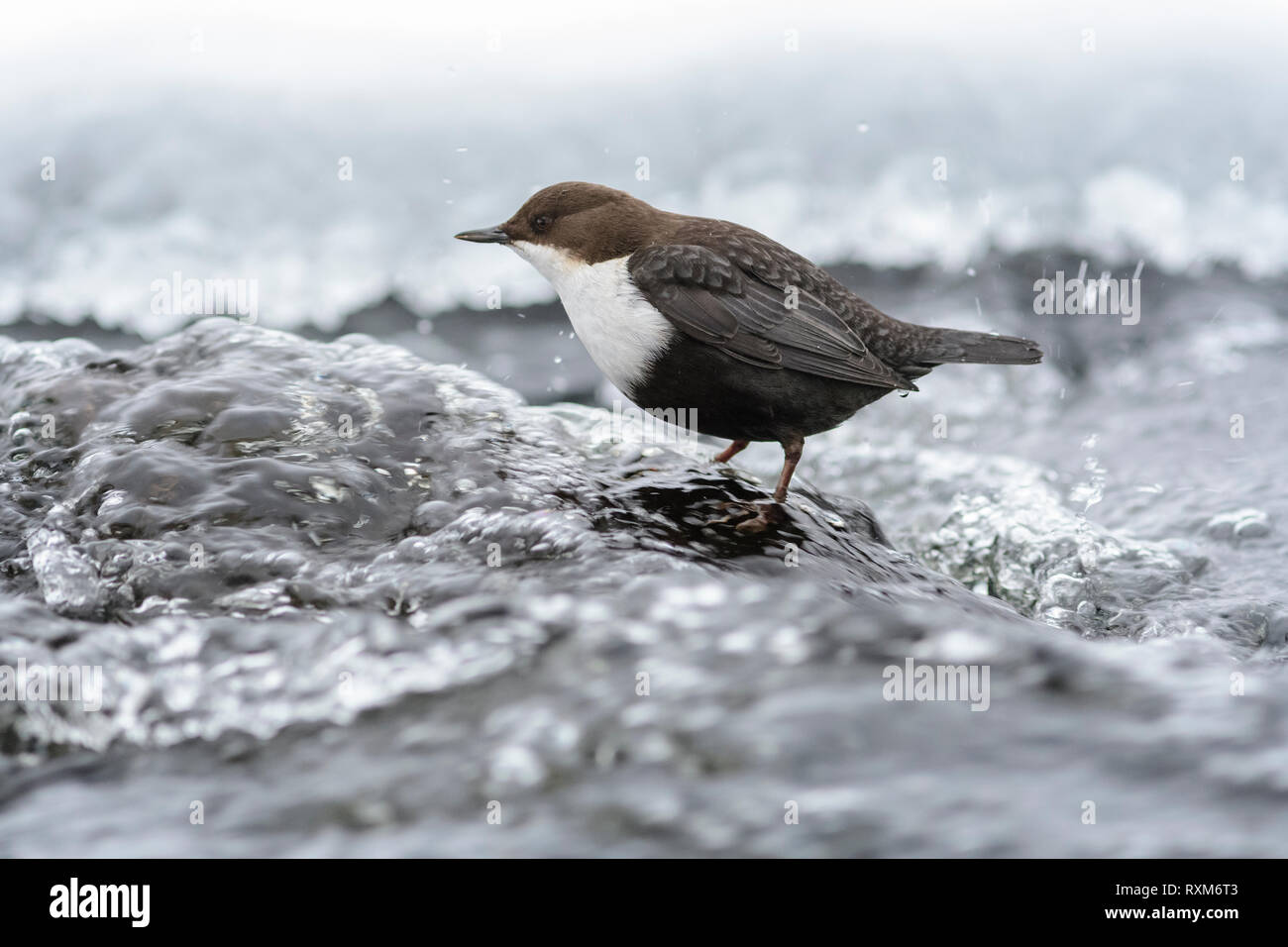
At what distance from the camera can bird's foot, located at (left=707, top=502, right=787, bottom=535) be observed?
380 centimetres

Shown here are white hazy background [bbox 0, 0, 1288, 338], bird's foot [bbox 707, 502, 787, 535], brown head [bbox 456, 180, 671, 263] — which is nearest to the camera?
bird's foot [bbox 707, 502, 787, 535]

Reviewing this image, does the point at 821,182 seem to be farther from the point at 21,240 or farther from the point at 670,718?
the point at 670,718

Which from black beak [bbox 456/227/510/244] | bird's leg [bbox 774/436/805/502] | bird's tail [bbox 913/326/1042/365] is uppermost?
black beak [bbox 456/227/510/244]

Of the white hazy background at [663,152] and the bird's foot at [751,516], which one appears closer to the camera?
the bird's foot at [751,516]

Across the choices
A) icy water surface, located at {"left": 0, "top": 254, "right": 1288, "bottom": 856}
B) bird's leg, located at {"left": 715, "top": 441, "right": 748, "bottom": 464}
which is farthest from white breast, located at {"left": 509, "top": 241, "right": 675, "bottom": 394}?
bird's leg, located at {"left": 715, "top": 441, "right": 748, "bottom": 464}

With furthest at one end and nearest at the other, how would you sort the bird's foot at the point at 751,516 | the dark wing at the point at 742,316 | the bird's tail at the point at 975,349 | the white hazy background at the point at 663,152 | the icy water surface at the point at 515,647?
the white hazy background at the point at 663,152
the bird's tail at the point at 975,349
the dark wing at the point at 742,316
the bird's foot at the point at 751,516
the icy water surface at the point at 515,647

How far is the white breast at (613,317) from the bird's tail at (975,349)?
3.58ft

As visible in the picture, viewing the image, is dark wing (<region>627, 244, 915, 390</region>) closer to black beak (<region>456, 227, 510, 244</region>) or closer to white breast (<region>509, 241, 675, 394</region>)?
white breast (<region>509, 241, 675, 394</region>)

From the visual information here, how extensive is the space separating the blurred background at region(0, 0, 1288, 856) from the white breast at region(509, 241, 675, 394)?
428 mm

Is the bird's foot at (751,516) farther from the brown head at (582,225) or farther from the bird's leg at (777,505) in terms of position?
the brown head at (582,225)

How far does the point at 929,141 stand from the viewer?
10672 mm

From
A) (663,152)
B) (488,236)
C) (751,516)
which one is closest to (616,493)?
(751,516)

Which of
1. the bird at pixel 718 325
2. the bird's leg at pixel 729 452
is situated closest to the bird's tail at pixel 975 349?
the bird at pixel 718 325

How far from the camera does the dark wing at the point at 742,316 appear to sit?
3.97 meters
